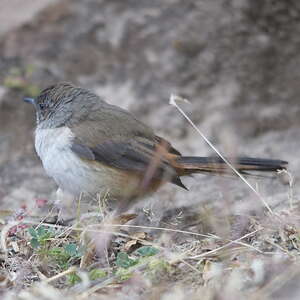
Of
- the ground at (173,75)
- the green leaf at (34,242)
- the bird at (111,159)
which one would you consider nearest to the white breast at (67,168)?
the bird at (111,159)

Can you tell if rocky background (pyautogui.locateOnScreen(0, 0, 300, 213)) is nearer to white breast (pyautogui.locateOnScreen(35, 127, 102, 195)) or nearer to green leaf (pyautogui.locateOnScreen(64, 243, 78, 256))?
white breast (pyautogui.locateOnScreen(35, 127, 102, 195))

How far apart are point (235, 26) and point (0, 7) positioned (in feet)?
9.95

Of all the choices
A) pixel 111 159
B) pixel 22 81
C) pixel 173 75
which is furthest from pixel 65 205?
pixel 173 75

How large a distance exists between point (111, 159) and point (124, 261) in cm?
159

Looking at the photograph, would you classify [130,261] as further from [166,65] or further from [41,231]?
[166,65]

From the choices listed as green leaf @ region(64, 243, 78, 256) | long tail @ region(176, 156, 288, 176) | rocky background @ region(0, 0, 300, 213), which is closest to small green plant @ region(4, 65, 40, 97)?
rocky background @ region(0, 0, 300, 213)

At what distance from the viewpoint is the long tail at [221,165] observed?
5.29m

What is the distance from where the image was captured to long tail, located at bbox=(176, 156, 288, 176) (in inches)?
208

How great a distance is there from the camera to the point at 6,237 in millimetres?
4539

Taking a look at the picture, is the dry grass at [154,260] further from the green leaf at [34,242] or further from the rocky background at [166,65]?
the rocky background at [166,65]

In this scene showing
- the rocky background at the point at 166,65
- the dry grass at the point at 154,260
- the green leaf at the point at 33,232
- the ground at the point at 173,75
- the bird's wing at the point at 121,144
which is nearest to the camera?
the dry grass at the point at 154,260

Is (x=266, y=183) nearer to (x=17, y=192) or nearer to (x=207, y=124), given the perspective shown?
(x=207, y=124)

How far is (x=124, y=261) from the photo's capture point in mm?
3945

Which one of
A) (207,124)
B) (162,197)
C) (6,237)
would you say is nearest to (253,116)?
(207,124)
